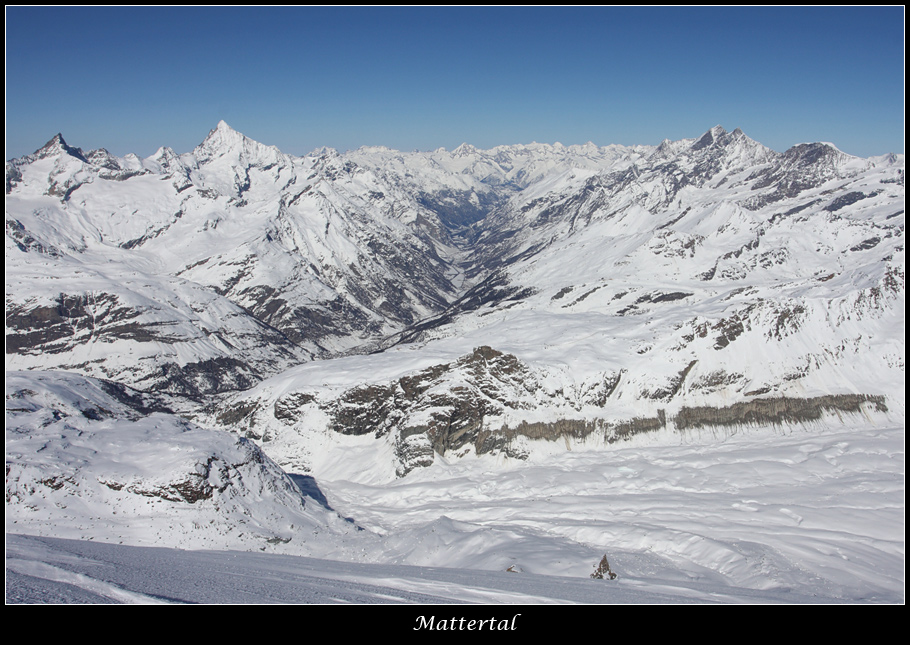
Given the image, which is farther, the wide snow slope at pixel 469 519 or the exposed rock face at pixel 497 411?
the exposed rock face at pixel 497 411

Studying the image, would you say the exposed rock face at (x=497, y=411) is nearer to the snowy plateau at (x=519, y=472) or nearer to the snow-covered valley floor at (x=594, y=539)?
the snowy plateau at (x=519, y=472)

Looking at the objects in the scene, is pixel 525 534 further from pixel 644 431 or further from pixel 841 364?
pixel 841 364

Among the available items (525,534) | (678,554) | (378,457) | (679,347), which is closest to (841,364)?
(679,347)

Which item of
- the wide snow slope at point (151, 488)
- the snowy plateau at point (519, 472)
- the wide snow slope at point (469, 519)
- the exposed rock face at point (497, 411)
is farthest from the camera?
the exposed rock face at point (497, 411)

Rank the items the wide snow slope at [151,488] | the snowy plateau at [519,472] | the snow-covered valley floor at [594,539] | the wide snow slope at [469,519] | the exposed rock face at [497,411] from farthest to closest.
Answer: the exposed rock face at [497,411] → the wide snow slope at [151,488] → the snowy plateau at [519,472] → the wide snow slope at [469,519] → the snow-covered valley floor at [594,539]

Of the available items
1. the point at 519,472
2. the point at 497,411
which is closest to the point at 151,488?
the point at 519,472

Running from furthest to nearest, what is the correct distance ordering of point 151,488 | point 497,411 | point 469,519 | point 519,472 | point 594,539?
1. point 497,411
2. point 519,472
3. point 469,519
4. point 594,539
5. point 151,488

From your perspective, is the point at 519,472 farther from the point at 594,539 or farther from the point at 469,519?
the point at 594,539

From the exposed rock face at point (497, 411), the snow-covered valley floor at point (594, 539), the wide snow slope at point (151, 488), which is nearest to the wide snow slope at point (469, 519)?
the wide snow slope at point (151, 488)

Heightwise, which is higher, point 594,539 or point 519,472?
point 519,472
